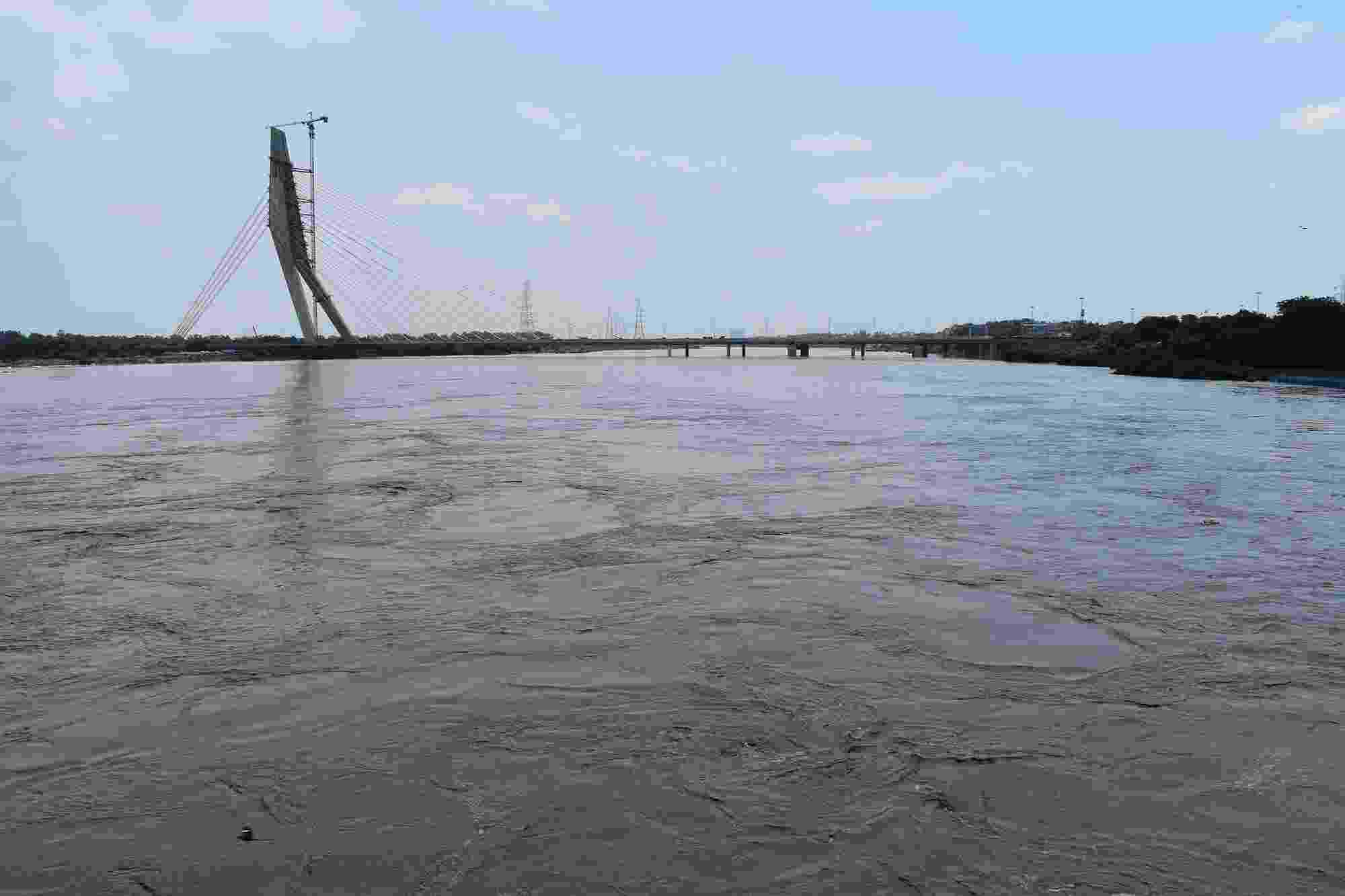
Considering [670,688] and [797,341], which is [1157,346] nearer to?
[797,341]

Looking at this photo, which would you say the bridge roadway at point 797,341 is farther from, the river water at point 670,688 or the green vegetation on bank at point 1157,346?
the river water at point 670,688

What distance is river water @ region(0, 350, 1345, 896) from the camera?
12.0 ft

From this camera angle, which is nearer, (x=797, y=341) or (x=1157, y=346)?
(x=1157, y=346)

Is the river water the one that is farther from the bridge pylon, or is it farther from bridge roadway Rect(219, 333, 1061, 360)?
bridge roadway Rect(219, 333, 1061, 360)

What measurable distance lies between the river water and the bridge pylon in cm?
6640

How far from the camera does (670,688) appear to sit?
5.36m

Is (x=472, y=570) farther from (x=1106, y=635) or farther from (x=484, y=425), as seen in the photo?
(x=484, y=425)

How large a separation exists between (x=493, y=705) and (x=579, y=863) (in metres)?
1.62

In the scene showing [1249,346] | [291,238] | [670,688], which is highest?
[291,238]

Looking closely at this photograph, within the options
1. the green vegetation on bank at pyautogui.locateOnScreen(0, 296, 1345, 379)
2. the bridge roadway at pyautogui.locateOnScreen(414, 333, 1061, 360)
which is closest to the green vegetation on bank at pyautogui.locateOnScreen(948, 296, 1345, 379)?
the green vegetation on bank at pyautogui.locateOnScreen(0, 296, 1345, 379)

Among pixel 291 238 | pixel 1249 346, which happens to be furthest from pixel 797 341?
pixel 291 238

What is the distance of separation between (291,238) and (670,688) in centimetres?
7820

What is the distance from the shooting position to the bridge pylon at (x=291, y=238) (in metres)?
74.8

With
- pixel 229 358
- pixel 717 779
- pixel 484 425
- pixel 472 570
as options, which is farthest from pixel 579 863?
pixel 229 358
